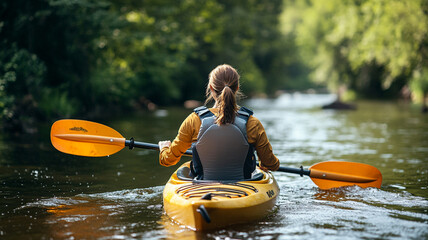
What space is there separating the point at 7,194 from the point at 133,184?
4.78 ft

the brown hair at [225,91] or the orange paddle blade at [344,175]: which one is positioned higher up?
the brown hair at [225,91]

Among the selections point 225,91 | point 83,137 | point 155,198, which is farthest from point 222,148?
point 83,137

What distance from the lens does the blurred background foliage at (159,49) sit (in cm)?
1343

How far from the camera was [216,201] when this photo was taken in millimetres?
4449

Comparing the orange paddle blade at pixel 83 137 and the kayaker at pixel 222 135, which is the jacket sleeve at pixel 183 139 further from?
the orange paddle blade at pixel 83 137

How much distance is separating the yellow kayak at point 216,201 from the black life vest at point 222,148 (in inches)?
4.2

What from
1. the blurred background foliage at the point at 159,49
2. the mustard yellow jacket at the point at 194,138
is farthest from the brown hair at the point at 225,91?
the blurred background foliage at the point at 159,49

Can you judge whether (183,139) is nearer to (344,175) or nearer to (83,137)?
(83,137)

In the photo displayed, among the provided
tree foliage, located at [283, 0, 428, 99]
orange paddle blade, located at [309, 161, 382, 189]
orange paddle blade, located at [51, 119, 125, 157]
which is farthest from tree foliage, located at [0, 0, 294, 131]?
orange paddle blade, located at [309, 161, 382, 189]

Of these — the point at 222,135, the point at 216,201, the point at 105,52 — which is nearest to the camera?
the point at 216,201

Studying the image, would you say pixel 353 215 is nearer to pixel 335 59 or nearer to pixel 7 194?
pixel 7 194

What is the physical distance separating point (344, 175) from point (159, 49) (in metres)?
18.2

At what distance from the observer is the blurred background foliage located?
13430 mm

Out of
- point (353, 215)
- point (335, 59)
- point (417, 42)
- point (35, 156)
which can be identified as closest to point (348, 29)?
point (417, 42)
